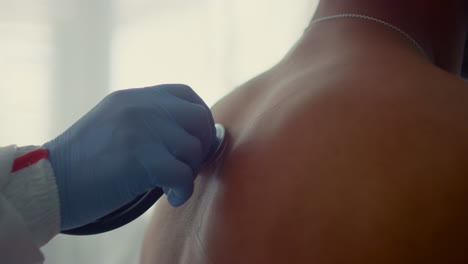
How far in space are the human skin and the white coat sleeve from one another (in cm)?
20

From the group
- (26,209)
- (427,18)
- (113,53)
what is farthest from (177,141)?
(113,53)

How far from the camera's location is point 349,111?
1.71 feet

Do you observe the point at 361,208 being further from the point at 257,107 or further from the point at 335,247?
the point at 257,107

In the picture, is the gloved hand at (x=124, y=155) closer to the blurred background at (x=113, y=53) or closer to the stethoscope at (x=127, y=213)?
the stethoscope at (x=127, y=213)

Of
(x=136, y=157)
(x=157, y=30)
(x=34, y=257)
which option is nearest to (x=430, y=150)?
(x=136, y=157)

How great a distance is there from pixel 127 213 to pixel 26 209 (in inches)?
6.1

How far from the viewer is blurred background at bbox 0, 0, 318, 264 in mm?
1278

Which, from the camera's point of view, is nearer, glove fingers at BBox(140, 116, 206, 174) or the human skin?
the human skin

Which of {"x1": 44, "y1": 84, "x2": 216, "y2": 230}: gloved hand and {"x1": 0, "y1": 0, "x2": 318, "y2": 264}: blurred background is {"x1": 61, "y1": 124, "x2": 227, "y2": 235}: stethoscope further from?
{"x1": 0, "y1": 0, "x2": 318, "y2": 264}: blurred background

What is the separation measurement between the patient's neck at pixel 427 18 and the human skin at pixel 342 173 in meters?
0.10

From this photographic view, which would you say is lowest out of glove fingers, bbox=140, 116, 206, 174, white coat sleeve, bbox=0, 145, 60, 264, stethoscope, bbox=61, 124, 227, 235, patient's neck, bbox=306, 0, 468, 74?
stethoscope, bbox=61, 124, 227, 235

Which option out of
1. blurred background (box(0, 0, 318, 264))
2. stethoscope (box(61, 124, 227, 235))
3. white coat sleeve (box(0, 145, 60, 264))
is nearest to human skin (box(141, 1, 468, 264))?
stethoscope (box(61, 124, 227, 235))

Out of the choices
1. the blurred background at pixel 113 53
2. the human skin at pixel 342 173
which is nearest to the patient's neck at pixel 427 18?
the human skin at pixel 342 173

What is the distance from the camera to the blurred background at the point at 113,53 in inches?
50.3
